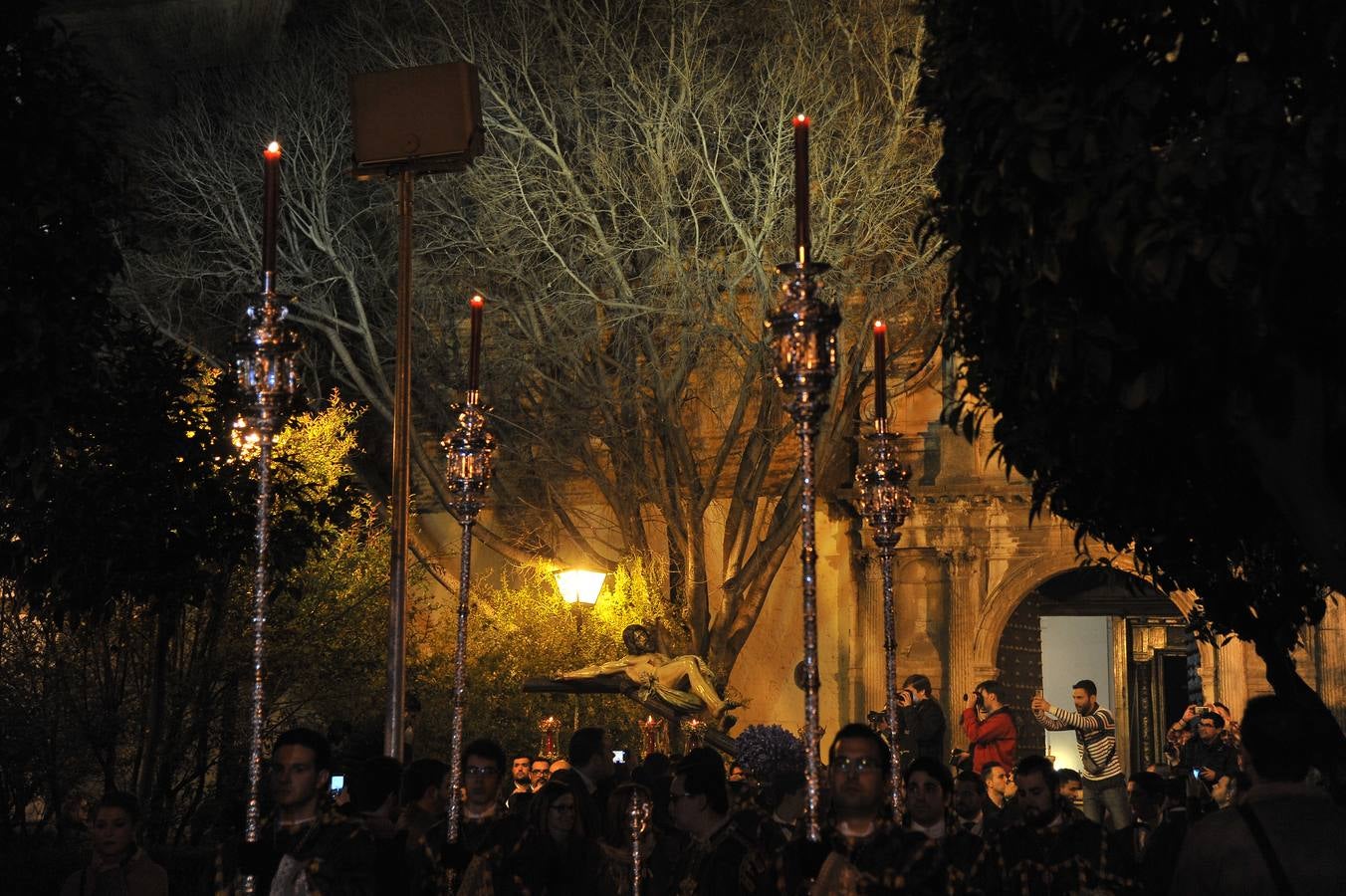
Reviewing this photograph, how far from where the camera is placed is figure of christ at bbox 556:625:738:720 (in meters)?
19.0

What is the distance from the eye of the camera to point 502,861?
26.4 feet

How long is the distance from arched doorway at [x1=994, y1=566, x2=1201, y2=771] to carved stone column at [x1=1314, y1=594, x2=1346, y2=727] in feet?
6.53

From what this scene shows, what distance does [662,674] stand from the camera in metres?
19.5

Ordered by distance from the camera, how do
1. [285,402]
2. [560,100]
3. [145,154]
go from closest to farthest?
[285,402], [560,100], [145,154]

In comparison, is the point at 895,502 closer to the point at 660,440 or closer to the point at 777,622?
the point at 660,440

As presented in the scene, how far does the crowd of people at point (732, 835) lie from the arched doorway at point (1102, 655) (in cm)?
1574

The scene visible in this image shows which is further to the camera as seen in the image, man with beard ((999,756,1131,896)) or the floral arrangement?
the floral arrangement

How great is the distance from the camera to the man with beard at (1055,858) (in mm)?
7387

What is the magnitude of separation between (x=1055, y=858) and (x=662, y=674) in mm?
12240

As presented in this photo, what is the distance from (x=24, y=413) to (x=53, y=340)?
432mm

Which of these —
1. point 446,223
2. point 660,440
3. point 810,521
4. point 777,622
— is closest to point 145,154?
point 446,223

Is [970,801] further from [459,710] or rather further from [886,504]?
[459,710]

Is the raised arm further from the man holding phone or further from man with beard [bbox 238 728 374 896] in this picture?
man with beard [bbox 238 728 374 896]

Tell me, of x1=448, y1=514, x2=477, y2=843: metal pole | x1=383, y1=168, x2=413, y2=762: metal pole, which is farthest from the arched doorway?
x1=448, y1=514, x2=477, y2=843: metal pole
